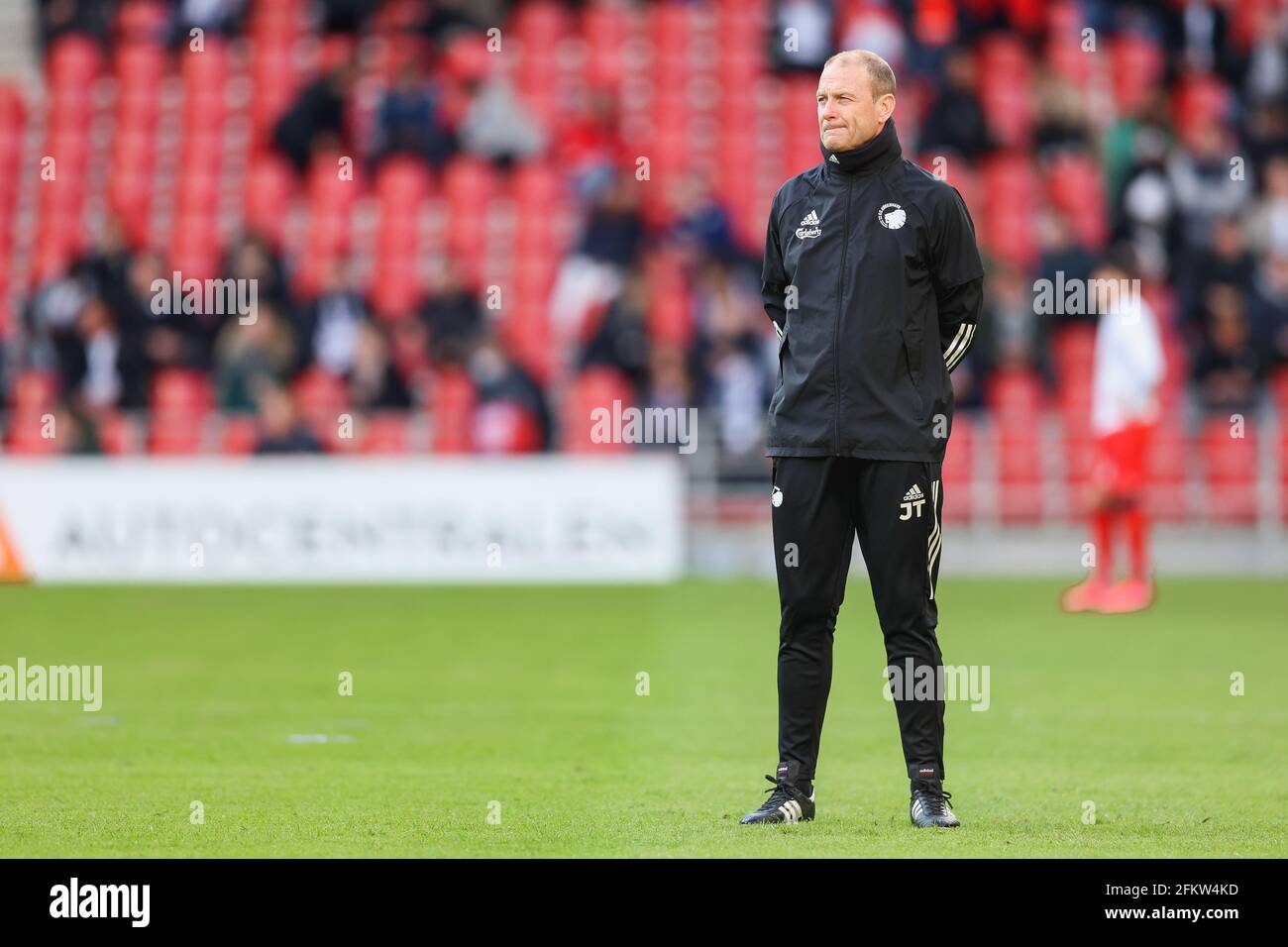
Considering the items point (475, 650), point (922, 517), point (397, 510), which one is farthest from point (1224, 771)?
point (397, 510)

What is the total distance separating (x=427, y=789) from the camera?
834 centimetres

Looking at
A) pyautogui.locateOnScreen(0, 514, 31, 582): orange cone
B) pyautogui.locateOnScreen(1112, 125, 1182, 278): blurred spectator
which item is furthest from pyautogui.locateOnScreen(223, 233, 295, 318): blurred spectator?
pyautogui.locateOnScreen(1112, 125, 1182, 278): blurred spectator

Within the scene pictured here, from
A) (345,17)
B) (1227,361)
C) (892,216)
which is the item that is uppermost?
(345,17)

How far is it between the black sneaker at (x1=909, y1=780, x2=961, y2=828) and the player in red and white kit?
944cm

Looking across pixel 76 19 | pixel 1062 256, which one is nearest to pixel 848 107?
pixel 1062 256

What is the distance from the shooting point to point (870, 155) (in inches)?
289

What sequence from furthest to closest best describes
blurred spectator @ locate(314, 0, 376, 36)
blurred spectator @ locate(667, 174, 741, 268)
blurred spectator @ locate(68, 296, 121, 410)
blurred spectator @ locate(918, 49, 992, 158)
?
blurred spectator @ locate(314, 0, 376, 36) < blurred spectator @ locate(918, 49, 992, 158) < blurred spectator @ locate(667, 174, 741, 268) < blurred spectator @ locate(68, 296, 121, 410)

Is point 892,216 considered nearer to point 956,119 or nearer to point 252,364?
point 252,364

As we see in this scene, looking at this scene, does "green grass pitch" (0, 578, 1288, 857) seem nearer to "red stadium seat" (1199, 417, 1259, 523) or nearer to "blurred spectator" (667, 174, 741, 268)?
"red stadium seat" (1199, 417, 1259, 523)

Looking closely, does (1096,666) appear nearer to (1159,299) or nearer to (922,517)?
(922,517)

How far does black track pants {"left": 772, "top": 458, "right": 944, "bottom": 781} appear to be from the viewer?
24.0 feet

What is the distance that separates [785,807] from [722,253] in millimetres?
15463

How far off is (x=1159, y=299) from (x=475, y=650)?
1089 centimetres

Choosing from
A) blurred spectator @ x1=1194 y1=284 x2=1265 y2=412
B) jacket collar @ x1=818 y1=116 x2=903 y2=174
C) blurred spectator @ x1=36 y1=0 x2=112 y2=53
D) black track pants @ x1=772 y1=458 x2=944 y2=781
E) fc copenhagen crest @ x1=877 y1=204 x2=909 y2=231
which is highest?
blurred spectator @ x1=36 y1=0 x2=112 y2=53
